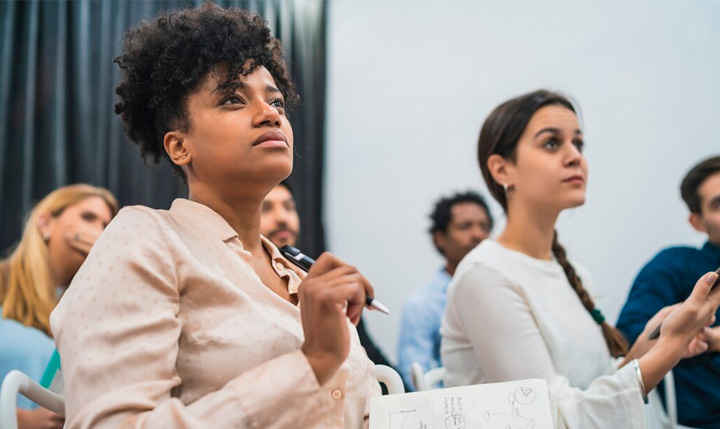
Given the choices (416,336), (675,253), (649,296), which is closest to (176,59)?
(649,296)

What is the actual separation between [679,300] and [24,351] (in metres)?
1.80

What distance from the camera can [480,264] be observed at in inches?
56.2

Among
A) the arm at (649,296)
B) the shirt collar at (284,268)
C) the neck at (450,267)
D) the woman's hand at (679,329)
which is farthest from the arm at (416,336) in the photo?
the shirt collar at (284,268)

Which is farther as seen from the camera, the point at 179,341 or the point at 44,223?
the point at 44,223

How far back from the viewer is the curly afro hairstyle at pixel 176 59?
1.01m

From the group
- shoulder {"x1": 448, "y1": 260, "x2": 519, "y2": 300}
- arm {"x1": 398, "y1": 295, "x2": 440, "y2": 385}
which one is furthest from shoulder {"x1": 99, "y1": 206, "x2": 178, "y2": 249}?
arm {"x1": 398, "y1": 295, "x2": 440, "y2": 385}

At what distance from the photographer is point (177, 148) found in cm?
102

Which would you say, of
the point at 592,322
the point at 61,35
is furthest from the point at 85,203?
the point at 592,322

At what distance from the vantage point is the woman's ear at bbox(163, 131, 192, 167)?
1008 mm

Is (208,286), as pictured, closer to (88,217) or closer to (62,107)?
(88,217)

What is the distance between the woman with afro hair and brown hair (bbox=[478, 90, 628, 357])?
0.64 metres

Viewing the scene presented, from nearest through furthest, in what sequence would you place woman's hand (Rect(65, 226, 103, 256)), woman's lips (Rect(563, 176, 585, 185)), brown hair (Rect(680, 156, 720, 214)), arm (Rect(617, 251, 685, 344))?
woman's lips (Rect(563, 176, 585, 185)) < arm (Rect(617, 251, 685, 344)) < brown hair (Rect(680, 156, 720, 214)) < woman's hand (Rect(65, 226, 103, 256))

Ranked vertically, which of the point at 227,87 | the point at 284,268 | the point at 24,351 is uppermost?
the point at 227,87

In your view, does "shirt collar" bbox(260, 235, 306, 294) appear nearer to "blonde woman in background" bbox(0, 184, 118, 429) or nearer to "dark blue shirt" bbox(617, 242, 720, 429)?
"dark blue shirt" bbox(617, 242, 720, 429)
